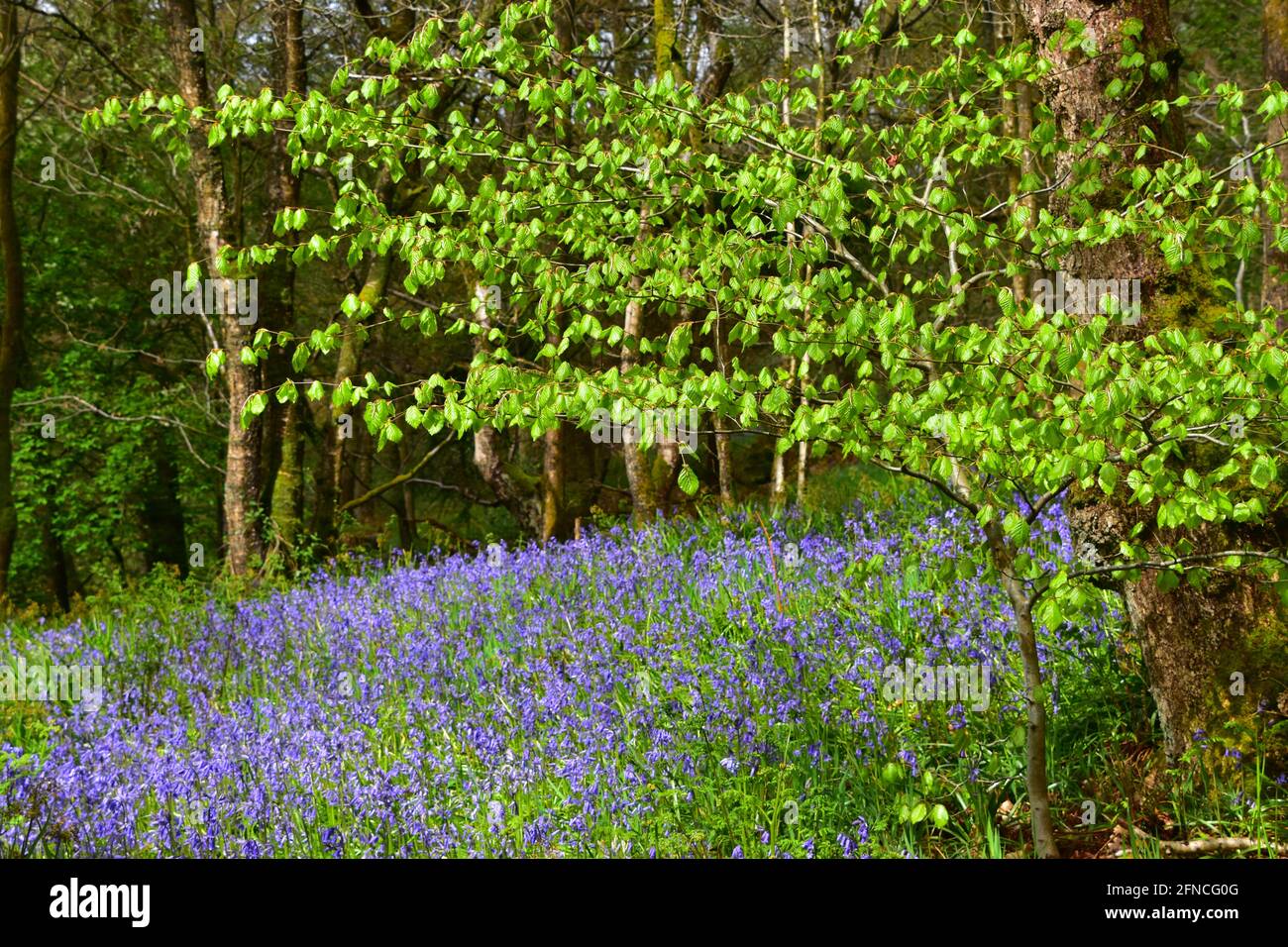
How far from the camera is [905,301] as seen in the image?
302 cm

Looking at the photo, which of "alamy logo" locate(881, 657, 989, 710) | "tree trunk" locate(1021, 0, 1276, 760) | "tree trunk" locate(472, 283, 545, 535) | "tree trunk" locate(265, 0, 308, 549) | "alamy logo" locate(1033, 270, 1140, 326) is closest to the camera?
"tree trunk" locate(1021, 0, 1276, 760)

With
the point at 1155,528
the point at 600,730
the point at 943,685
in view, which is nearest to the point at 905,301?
the point at 1155,528

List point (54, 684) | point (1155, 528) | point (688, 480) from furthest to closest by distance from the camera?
1. point (54, 684)
2. point (1155, 528)
3. point (688, 480)

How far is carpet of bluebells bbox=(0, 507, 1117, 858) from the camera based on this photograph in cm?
431

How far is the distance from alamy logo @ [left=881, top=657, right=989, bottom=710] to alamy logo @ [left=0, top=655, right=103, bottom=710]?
5412mm

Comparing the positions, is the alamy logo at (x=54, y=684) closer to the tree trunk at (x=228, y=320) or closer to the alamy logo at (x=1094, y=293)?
the tree trunk at (x=228, y=320)

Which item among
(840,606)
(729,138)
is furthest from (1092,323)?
(840,606)


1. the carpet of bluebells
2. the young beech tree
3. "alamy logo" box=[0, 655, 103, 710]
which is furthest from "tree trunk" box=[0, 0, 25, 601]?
the young beech tree

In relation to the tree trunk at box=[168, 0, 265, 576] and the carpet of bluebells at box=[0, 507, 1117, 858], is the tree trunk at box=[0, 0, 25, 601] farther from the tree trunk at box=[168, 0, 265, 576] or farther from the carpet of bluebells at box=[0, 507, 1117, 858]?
the carpet of bluebells at box=[0, 507, 1117, 858]

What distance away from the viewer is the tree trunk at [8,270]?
14.1m

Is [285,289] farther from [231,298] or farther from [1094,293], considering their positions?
[1094,293]

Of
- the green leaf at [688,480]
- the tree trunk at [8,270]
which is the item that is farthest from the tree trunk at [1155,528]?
the tree trunk at [8,270]
